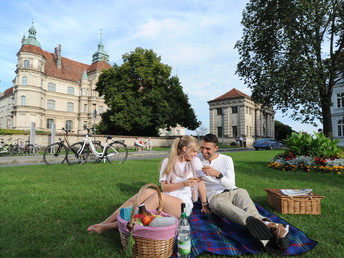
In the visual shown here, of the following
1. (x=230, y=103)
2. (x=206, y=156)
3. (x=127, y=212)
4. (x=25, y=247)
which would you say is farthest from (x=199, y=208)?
(x=230, y=103)

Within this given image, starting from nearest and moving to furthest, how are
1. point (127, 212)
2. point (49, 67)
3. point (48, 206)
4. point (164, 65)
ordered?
point (127, 212)
point (48, 206)
point (164, 65)
point (49, 67)

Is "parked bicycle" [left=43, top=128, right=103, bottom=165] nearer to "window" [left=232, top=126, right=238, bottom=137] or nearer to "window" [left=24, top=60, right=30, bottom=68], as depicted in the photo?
"window" [left=232, top=126, right=238, bottom=137]

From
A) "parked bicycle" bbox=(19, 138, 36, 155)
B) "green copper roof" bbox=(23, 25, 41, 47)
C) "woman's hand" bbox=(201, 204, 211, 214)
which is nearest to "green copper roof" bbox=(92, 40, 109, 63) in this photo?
"green copper roof" bbox=(23, 25, 41, 47)

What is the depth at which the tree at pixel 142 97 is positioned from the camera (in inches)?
1287

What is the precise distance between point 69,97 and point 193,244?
61915 millimetres

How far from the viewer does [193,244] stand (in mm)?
2850

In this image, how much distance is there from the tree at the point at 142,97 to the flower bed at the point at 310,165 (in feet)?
77.9

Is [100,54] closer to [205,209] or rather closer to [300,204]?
[205,209]

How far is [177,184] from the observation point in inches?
137

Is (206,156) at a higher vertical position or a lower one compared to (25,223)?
higher

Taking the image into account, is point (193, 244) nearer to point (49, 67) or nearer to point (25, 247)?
point (25, 247)

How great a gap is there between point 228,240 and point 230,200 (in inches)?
32.5

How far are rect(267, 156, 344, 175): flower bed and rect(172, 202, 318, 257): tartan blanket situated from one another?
7027 mm

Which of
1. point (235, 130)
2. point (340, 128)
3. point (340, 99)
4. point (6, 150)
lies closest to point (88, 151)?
point (6, 150)
